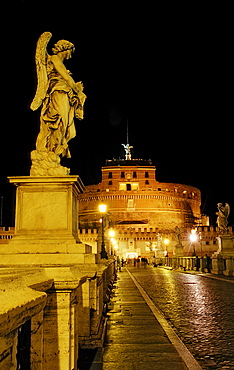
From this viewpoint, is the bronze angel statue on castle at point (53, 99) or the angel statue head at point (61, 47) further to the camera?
the angel statue head at point (61, 47)

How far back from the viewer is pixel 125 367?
395 cm

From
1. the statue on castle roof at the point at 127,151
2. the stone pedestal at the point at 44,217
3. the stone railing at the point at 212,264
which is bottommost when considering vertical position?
the stone railing at the point at 212,264

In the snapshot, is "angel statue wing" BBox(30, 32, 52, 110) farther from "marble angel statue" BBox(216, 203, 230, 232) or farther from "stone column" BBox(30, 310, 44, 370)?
"marble angel statue" BBox(216, 203, 230, 232)

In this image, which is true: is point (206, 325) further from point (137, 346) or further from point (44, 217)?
point (44, 217)

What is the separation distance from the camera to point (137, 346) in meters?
4.88

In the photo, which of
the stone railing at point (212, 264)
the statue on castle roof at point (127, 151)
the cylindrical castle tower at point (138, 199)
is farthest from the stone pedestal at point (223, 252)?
the statue on castle roof at point (127, 151)

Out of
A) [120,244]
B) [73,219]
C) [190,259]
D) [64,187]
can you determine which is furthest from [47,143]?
[120,244]

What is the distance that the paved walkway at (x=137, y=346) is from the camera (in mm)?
4031

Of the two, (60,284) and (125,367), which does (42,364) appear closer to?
(60,284)

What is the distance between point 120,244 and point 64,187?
202 ft

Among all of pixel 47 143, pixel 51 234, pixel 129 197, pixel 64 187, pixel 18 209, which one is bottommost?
pixel 51 234

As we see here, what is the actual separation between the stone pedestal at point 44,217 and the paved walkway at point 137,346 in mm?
1330

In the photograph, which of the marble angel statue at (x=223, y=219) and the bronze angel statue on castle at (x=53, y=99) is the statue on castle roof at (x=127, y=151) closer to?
the marble angel statue at (x=223, y=219)

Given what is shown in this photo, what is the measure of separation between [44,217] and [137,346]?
2.18m
